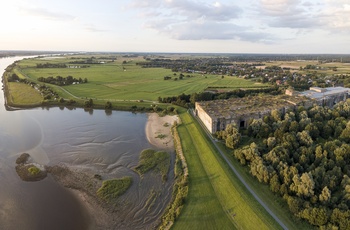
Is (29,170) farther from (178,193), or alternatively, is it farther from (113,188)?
(178,193)

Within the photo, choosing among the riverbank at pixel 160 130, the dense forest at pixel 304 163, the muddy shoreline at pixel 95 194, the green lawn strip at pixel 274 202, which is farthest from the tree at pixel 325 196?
the riverbank at pixel 160 130

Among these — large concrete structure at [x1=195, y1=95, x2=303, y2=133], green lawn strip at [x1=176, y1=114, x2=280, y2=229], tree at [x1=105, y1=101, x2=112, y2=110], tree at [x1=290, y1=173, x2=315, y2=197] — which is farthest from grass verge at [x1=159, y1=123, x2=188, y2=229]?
tree at [x1=105, y1=101, x2=112, y2=110]

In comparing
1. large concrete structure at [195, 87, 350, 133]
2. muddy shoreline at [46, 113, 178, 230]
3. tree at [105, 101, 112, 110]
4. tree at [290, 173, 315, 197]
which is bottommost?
muddy shoreline at [46, 113, 178, 230]

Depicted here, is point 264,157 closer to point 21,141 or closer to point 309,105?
point 309,105

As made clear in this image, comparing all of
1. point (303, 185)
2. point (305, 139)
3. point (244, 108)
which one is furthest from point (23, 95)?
point (303, 185)

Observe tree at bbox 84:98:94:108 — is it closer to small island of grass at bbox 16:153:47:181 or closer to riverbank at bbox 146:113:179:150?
riverbank at bbox 146:113:179:150

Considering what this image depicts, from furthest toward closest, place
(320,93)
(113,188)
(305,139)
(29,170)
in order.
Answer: (320,93), (305,139), (29,170), (113,188)
